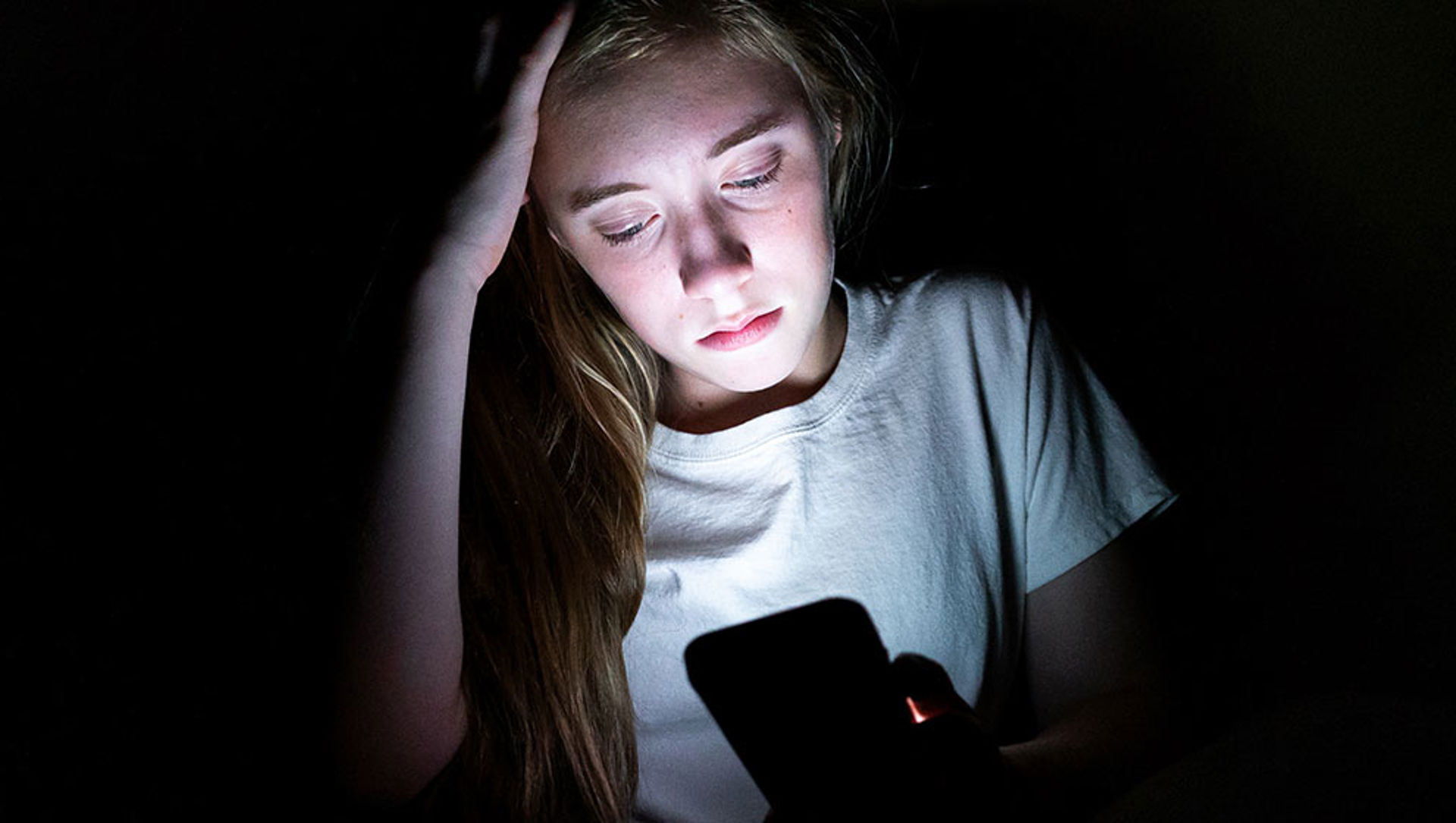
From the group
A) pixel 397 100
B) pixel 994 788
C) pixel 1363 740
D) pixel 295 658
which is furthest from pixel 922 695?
pixel 397 100

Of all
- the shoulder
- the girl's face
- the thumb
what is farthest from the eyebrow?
the thumb

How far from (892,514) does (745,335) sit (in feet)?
0.46

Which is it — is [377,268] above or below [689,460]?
above

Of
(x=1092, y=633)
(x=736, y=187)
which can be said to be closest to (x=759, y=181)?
(x=736, y=187)

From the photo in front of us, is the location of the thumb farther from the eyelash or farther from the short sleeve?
the eyelash

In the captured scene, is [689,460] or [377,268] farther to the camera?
[689,460]

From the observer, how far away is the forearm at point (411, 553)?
1.38 feet

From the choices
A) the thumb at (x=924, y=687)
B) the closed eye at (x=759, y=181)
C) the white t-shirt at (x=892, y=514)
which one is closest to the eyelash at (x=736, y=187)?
the closed eye at (x=759, y=181)

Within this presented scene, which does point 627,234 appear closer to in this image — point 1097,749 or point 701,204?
point 701,204

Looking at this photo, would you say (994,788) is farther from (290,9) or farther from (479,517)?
(290,9)

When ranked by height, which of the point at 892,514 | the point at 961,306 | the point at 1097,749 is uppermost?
the point at 961,306

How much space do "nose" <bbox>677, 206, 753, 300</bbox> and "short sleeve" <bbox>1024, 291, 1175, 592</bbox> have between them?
209 millimetres

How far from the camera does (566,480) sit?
0.57m

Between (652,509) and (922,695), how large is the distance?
0.70 feet
